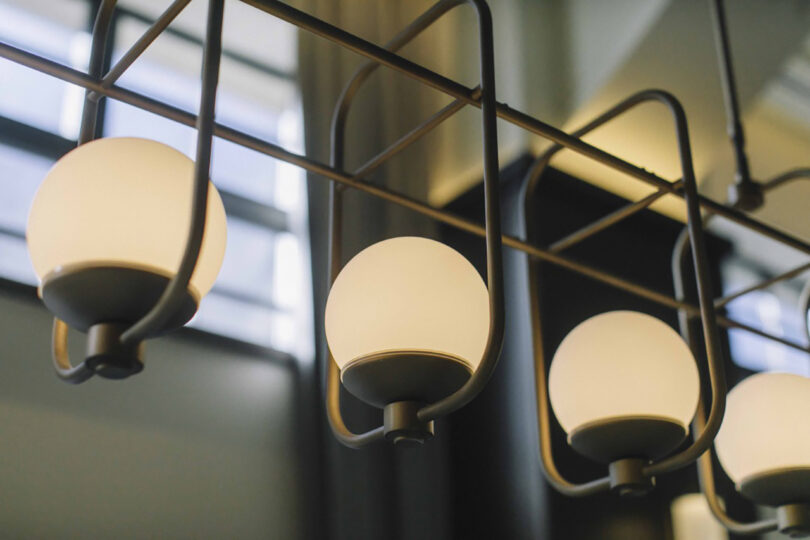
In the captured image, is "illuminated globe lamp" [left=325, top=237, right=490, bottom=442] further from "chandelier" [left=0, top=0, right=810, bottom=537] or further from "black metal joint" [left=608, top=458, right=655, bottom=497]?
"black metal joint" [left=608, top=458, right=655, bottom=497]

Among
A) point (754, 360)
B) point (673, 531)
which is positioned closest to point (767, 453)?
point (673, 531)

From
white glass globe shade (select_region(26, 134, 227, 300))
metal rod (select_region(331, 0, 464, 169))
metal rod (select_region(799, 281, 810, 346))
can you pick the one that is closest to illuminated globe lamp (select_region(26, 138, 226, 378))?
white glass globe shade (select_region(26, 134, 227, 300))

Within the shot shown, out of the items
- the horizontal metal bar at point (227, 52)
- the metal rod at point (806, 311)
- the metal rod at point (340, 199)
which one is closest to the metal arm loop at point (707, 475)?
the metal rod at point (806, 311)

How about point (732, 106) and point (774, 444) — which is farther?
point (732, 106)

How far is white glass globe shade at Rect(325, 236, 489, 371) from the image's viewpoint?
796 mm

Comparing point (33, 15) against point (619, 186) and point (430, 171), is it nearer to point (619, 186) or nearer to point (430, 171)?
point (430, 171)

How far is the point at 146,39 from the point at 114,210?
19 cm

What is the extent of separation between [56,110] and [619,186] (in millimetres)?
1784

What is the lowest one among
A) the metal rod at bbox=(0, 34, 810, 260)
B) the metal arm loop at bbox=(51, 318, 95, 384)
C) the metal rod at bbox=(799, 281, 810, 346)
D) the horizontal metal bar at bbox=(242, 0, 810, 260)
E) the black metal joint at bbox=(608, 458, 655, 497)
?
the black metal joint at bbox=(608, 458, 655, 497)

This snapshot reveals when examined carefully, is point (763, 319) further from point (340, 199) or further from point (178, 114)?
point (178, 114)

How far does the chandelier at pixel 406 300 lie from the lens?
2.27ft

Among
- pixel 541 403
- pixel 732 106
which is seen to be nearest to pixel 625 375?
pixel 541 403

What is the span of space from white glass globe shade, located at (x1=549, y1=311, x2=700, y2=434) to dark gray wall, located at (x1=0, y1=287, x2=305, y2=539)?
1.90 m

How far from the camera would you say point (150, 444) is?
2771 mm
